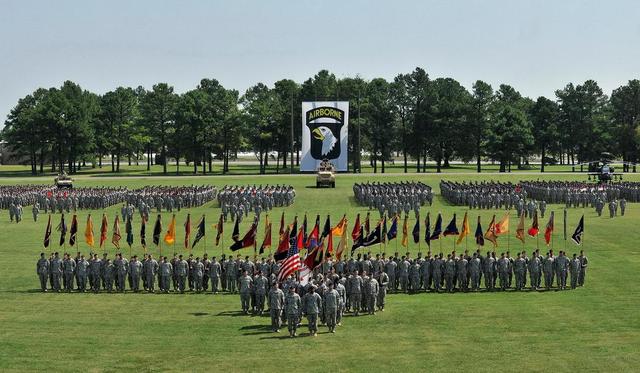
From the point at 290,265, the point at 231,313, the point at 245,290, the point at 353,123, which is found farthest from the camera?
the point at 353,123

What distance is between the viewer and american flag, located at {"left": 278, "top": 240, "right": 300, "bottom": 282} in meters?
21.4

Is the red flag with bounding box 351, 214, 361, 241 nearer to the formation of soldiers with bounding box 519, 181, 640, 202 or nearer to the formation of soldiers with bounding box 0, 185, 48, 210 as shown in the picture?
the formation of soldiers with bounding box 519, 181, 640, 202

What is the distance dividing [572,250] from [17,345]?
23.7m

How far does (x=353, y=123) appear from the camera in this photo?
108 m

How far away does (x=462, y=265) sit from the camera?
25.2 meters

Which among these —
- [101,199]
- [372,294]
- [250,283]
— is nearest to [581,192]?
[101,199]

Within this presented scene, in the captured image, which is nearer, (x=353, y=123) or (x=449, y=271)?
(x=449, y=271)

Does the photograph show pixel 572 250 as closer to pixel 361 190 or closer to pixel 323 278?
pixel 323 278

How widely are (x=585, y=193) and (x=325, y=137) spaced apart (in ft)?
122

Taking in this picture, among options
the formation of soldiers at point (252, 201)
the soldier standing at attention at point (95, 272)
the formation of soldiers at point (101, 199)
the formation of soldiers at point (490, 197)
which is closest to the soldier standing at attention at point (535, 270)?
the soldier standing at attention at point (95, 272)

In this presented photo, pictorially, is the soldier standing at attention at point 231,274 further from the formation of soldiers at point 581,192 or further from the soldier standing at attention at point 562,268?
the formation of soldiers at point 581,192

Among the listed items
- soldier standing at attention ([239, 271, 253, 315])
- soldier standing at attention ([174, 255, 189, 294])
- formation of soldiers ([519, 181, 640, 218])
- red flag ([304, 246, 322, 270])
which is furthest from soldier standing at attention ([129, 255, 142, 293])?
formation of soldiers ([519, 181, 640, 218])

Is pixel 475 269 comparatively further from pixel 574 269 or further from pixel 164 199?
pixel 164 199

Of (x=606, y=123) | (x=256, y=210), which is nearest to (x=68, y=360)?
(x=256, y=210)
